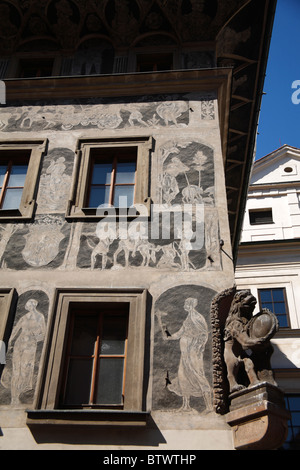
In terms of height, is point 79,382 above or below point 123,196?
below

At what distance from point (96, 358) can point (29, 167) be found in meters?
3.88

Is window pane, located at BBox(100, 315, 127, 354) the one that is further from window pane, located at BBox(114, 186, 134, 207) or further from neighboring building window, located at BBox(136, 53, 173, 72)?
neighboring building window, located at BBox(136, 53, 173, 72)

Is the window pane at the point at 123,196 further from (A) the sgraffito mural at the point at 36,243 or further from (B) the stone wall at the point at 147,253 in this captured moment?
(A) the sgraffito mural at the point at 36,243

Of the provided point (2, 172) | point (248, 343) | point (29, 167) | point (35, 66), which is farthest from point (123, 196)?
point (35, 66)

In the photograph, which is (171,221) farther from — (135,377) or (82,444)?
(82,444)

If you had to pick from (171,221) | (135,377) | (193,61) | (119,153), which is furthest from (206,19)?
(135,377)

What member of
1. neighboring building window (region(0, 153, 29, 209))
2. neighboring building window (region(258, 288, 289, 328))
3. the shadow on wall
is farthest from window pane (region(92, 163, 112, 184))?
neighboring building window (region(258, 288, 289, 328))

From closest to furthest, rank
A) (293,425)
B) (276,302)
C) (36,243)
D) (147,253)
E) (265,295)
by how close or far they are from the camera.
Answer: (147,253)
(36,243)
(293,425)
(276,302)
(265,295)

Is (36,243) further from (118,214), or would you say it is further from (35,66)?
(35,66)

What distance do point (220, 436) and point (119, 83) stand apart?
23.1 feet

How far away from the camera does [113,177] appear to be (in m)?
9.29

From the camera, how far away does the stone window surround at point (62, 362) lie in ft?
21.2

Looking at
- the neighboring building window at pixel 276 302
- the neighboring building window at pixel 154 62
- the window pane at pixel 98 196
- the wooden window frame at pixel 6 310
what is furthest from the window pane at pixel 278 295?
the wooden window frame at pixel 6 310

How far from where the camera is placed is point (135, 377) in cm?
685
